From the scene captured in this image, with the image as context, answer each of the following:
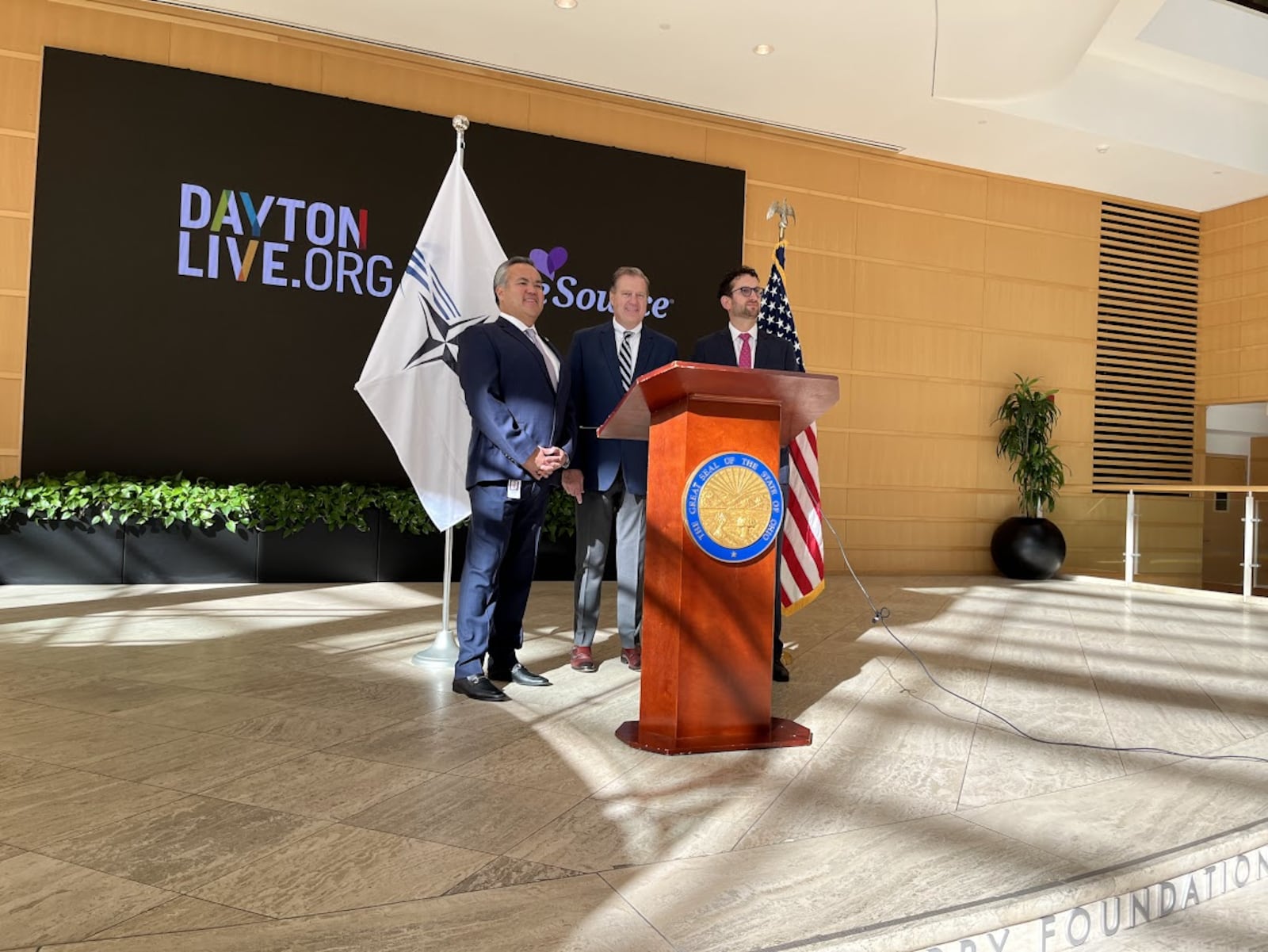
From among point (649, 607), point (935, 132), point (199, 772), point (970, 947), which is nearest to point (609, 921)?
point (970, 947)

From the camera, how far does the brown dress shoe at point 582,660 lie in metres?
3.82

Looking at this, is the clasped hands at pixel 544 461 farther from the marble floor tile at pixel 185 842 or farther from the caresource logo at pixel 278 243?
the caresource logo at pixel 278 243

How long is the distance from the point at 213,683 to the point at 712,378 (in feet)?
7.39

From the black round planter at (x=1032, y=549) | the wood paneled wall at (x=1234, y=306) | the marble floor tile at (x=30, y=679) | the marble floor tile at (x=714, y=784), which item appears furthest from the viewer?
the wood paneled wall at (x=1234, y=306)

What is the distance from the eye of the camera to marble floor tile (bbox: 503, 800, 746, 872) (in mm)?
1890

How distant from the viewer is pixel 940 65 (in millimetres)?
7285

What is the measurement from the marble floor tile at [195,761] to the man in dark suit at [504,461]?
2.80ft

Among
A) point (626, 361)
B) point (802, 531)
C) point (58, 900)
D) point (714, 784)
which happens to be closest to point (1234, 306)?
point (802, 531)

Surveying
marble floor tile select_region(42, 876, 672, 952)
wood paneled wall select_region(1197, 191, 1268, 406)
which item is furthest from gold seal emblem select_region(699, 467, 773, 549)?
wood paneled wall select_region(1197, 191, 1268, 406)

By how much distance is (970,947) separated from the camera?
5.41ft

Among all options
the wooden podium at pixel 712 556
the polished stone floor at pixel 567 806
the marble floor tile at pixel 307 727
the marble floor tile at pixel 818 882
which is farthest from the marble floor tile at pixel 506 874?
the marble floor tile at pixel 307 727

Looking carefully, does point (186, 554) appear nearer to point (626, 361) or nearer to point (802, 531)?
point (626, 361)

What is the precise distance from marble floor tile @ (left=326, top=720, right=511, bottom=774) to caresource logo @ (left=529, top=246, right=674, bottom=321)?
551 cm

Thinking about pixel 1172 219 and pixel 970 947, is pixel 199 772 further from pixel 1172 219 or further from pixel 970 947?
pixel 1172 219
